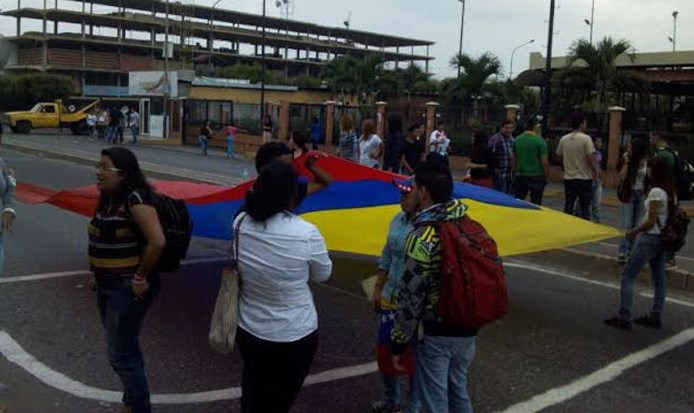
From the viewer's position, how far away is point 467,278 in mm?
3223

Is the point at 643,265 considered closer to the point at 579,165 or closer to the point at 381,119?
the point at 579,165

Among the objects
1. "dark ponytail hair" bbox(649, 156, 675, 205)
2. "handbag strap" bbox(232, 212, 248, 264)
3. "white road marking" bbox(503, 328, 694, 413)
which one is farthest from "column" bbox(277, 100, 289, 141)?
"handbag strap" bbox(232, 212, 248, 264)

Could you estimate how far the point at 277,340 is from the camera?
10.4ft

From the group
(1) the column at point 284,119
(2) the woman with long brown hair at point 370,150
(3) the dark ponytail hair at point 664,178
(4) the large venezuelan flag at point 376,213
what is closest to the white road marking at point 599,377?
(4) the large venezuelan flag at point 376,213

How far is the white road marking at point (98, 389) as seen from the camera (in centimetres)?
471

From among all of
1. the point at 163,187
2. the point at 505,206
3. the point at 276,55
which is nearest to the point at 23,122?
the point at 163,187

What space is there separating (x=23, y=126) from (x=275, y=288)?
4575cm

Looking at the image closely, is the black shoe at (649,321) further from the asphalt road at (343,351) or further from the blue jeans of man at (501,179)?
the blue jeans of man at (501,179)

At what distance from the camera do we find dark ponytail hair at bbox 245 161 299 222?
3143mm

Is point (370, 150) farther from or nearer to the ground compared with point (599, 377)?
farther from the ground

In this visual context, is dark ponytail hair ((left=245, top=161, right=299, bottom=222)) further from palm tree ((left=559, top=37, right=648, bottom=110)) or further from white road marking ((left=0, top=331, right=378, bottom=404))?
palm tree ((left=559, top=37, right=648, bottom=110))

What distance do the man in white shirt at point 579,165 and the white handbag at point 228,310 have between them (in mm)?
8106

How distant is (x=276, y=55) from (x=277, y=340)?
107952 mm

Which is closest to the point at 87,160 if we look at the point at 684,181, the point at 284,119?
the point at 284,119
